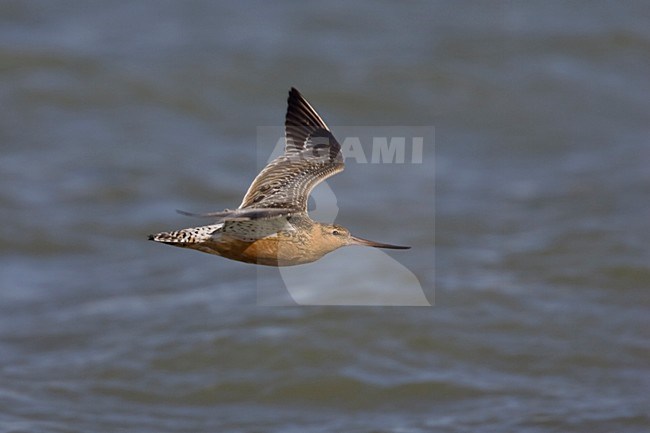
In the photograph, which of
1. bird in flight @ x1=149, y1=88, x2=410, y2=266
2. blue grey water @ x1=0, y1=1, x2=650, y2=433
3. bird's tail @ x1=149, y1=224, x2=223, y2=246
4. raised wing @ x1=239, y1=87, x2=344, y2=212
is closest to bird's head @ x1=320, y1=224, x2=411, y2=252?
bird in flight @ x1=149, y1=88, x2=410, y2=266

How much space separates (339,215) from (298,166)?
4.85 meters

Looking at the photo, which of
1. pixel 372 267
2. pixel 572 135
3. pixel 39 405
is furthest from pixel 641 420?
pixel 572 135

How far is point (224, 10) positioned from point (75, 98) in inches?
95.5

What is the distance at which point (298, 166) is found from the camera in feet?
24.3

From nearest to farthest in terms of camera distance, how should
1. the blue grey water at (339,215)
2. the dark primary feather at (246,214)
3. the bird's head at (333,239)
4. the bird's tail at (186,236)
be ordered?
1. the dark primary feather at (246,214)
2. the bird's tail at (186,236)
3. the bird's head at (333,239)
4. the blue grey water at (339,215)

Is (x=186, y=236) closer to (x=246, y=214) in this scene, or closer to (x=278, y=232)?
(x=278, y=232)

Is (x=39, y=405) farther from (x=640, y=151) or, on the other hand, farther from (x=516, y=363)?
(x=640, y=151)

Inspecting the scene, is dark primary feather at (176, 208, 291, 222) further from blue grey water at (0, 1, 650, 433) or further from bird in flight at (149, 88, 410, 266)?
blue grey water at (0, 1, 650, 433)

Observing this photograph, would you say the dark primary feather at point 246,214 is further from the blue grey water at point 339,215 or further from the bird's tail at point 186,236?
the blue grey water at point 339,215

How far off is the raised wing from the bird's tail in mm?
280

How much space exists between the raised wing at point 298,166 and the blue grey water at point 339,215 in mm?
2574

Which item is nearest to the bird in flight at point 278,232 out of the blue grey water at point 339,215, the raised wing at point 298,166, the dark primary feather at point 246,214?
the raised wing at point 298,166

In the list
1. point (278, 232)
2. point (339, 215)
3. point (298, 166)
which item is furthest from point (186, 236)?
point (339, 215)

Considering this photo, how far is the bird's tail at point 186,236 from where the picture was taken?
6.68 m
